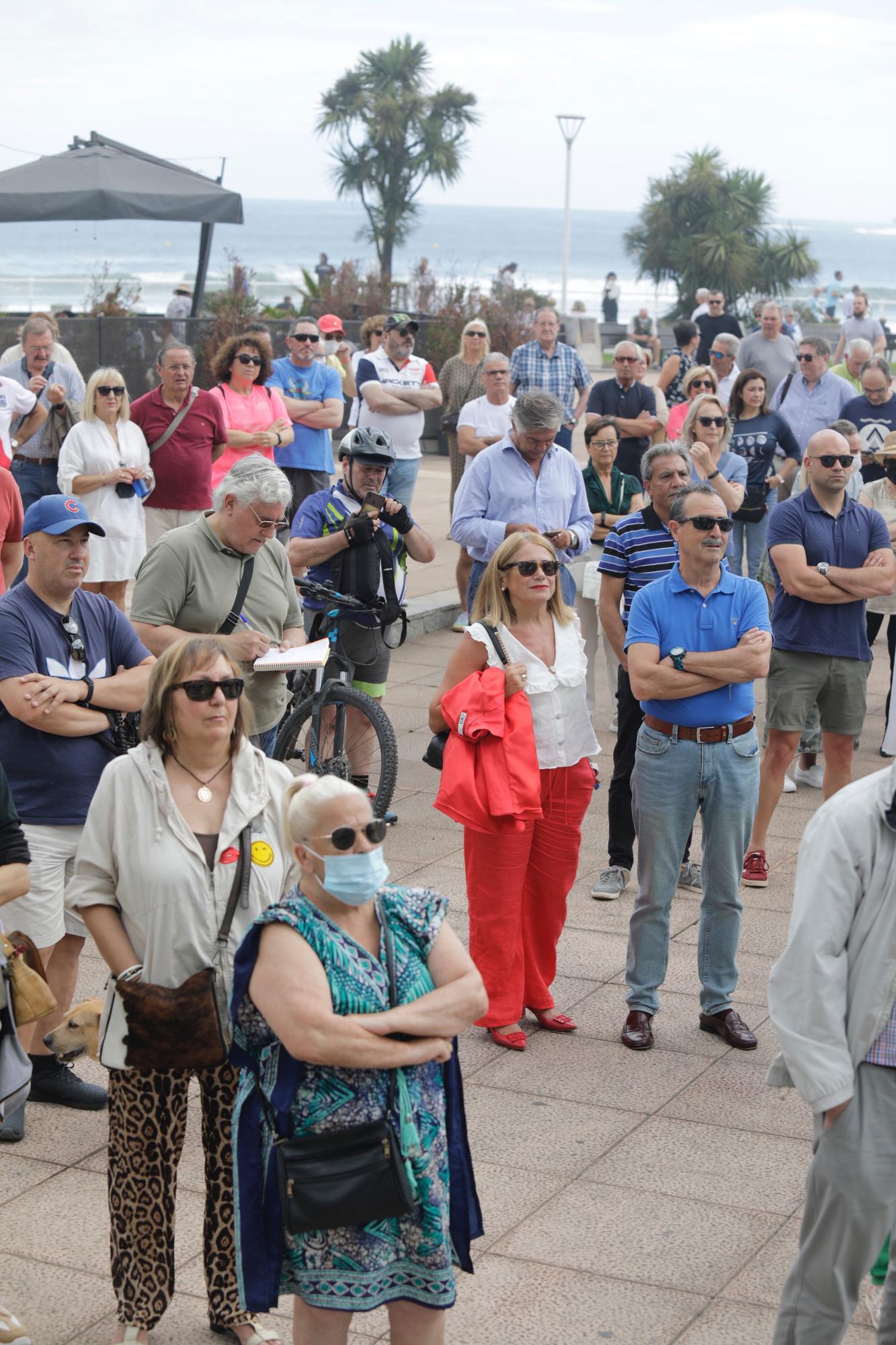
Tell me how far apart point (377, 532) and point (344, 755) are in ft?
3.65

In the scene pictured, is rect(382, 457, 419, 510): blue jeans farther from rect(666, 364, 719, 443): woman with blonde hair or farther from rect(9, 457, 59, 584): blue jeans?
rect(9, 457, 59, 584): blue jeans

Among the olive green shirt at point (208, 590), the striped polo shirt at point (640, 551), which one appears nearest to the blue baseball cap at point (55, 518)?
the olive green shirt at point (208, 590)

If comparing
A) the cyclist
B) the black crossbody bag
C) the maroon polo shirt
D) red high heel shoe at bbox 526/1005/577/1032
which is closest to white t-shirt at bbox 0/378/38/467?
the maroon polo shirt

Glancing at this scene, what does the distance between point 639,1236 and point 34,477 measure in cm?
762

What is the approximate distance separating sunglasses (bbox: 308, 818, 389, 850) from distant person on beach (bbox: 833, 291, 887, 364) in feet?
50.4

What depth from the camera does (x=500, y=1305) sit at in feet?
13.5

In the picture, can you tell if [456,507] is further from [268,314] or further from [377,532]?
[268,314]

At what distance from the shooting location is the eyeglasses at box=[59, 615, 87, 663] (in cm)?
496

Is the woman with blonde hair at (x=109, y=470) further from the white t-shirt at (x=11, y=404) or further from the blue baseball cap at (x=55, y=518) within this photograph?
the blue baseball cap at (x=55, y=518)

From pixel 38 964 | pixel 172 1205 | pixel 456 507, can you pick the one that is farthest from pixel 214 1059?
pixel 456 507

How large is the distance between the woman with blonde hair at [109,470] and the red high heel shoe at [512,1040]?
519 centimetres

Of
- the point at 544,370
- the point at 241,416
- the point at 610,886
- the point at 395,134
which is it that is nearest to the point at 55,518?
the point at 610,886

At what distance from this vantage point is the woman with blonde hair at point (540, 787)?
5680 millimetres

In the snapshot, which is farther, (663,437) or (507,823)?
(663,437)
